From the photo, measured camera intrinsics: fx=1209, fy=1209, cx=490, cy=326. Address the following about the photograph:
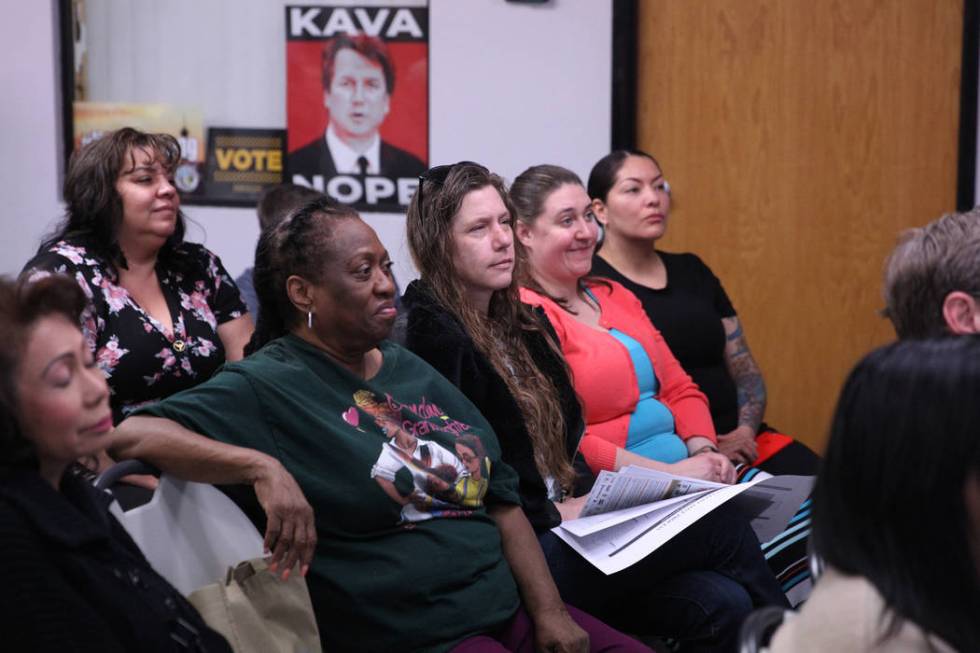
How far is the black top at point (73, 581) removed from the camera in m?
1.34

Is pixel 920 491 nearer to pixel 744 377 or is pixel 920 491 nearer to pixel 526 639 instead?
pixel 526 639

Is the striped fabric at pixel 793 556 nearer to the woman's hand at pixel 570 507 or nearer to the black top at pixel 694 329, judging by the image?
the woman's hand at pixel 570 507

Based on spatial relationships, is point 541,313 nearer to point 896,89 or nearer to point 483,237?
point 483,237

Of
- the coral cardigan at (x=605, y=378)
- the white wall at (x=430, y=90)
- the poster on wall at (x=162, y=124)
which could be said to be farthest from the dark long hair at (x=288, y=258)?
the poster on wall at (x=162, y=124)

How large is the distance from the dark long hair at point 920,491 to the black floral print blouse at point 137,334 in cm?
193

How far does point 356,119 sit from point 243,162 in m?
0.48

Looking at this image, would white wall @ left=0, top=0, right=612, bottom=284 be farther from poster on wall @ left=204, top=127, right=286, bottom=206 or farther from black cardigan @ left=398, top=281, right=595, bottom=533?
black cardigan @ left=398, top=281, right=595, bottom=533

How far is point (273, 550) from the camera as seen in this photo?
179 centimetres

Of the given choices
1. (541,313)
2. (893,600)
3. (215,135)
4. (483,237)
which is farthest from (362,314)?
(215,135)

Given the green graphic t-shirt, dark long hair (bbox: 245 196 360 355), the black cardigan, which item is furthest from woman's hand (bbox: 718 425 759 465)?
dark long hair (bbox: 245 196 360 355)

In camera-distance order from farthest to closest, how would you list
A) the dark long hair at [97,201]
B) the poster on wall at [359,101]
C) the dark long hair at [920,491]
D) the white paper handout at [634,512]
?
the poster on wall at [359,101] < the dark long hair at [97,201] < the white paper handout at [634,512] < the dark long hair at [920,491]

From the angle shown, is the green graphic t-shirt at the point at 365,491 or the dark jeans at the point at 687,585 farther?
the dark jeans at the point at 687,585

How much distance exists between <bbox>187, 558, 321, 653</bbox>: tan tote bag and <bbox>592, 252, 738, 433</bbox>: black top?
1937 millimetres

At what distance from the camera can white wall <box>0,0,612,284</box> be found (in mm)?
4539
